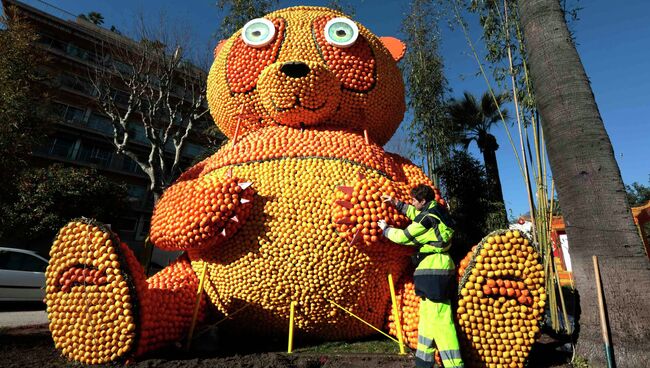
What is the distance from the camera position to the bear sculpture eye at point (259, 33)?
3537 millimetres

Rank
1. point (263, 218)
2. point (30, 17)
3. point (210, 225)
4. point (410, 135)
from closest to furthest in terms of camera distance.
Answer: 1. point (210, 225)
2. point (263, 218)
3. point (410, 135)
4. point (30, 17)

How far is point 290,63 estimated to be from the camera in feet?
10.7

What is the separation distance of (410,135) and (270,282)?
7758 millimetres

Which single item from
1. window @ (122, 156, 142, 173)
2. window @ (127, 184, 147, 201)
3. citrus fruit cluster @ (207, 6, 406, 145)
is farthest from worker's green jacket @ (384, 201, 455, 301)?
window @ (122, 156, 142, 173)

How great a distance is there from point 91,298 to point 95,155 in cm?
2346

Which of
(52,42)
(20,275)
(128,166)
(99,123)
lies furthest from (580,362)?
(52,42)

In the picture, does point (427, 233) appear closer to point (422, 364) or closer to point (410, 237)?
point (410, 237)

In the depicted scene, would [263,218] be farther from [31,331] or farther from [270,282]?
[31,331]

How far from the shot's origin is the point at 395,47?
4.43 meters

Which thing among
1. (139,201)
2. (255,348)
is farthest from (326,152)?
(139,201)

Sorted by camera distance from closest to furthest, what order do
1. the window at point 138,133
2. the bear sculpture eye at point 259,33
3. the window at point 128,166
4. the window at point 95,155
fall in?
the bear sculpture eye at point 259,33
the window at point 95,155
the window at point 128,166
the window at point 138,133

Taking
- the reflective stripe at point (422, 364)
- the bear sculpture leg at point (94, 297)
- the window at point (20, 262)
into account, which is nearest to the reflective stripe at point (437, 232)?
the reflective stripe at point (422, 364)

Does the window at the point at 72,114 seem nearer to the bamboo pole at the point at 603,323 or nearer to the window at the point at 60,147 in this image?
the window at the point at 60,147

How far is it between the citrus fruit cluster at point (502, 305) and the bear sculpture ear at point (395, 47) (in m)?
2.77
